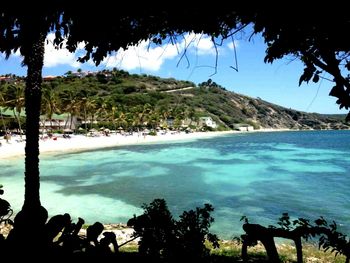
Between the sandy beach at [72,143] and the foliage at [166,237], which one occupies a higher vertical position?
the foliage at [166,237]

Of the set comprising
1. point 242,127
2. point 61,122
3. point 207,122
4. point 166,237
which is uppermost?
point 207,122

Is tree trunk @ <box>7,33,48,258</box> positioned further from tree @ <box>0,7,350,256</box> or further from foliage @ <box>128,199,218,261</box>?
foliage @ <box>128,199,218,261</box>

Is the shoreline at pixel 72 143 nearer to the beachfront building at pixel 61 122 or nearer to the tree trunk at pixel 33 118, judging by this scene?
the beachfront building at pixel 61 122

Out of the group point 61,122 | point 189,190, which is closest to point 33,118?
point 189,190

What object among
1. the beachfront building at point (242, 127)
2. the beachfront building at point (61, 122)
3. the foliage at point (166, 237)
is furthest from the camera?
the beachfront building at point (242, 127)

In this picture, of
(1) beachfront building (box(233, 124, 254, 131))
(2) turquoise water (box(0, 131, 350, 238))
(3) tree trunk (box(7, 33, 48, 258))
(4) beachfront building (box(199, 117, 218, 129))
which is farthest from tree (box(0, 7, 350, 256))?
(1) beachfront building (box(233, 124, 254, 131))

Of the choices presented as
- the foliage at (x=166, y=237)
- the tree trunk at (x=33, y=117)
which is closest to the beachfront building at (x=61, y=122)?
the tree trunk at (x=33, y=117)

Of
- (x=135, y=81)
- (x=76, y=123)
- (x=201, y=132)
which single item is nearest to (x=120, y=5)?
(x=76, y=123)

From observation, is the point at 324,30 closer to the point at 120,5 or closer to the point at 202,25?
the point at 202,25

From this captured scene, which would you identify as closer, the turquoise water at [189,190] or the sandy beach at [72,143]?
the turquoise water at [189,190]

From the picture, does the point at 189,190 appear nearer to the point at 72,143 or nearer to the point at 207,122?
the point at 72,143

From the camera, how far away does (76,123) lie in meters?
103

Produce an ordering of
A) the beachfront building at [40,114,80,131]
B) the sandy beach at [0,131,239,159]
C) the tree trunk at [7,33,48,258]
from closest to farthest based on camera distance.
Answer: the tree trunk at [7,33,48,258]
the sandy beach at [0,131,239,159]
the beachfront building at [40,114,80,131]

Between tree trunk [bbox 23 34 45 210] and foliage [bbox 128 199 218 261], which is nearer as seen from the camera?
foliage [bbox 128 199 218 261]
